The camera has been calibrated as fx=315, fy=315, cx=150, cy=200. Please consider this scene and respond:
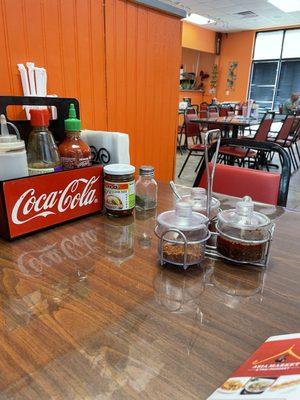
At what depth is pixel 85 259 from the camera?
63 cm

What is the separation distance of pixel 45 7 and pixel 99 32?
293 mm

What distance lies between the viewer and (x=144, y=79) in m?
1.76

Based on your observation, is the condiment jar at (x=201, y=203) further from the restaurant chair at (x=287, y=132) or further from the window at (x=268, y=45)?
the window at (x=268, y=45)

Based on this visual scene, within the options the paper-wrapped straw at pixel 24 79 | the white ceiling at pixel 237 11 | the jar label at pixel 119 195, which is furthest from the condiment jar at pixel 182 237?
the white ceiling at pixel 237 11

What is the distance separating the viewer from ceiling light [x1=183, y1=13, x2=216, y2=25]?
24.3 feet

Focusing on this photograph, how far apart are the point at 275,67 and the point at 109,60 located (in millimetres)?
8927

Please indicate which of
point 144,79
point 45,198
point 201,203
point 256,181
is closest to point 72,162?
point 45,198

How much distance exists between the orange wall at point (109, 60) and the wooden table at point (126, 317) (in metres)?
0.84

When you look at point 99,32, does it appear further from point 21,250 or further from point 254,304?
point 254,304

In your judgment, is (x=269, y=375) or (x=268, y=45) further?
(x=268, y=45)

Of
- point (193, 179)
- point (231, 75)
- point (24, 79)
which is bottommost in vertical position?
point (193, 179)

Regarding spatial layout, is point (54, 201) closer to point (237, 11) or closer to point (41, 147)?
point (41, 147)

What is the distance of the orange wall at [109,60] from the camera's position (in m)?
1.17

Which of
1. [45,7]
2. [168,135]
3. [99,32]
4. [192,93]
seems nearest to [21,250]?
[45,7]
